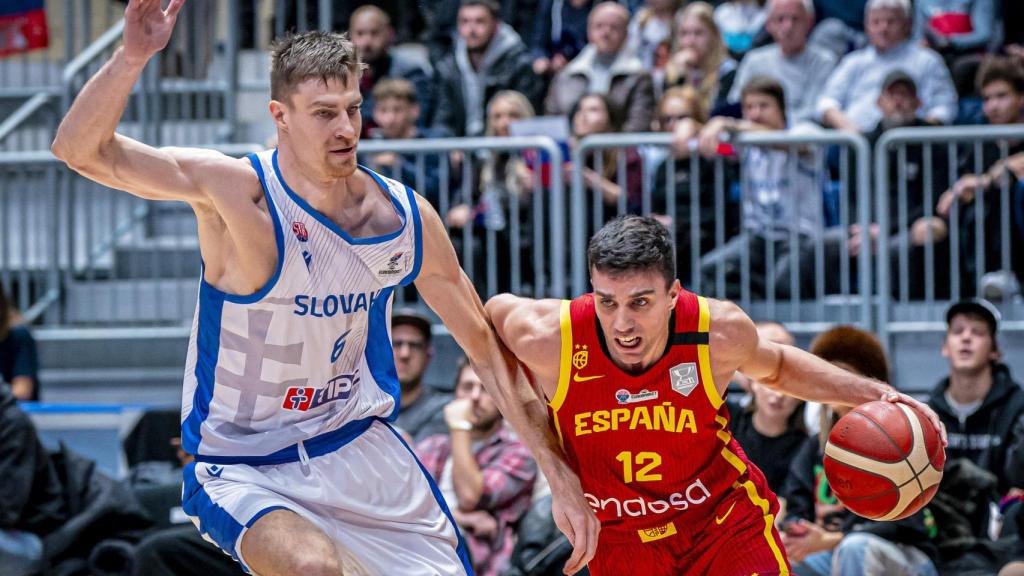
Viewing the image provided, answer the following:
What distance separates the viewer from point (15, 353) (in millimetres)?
9031

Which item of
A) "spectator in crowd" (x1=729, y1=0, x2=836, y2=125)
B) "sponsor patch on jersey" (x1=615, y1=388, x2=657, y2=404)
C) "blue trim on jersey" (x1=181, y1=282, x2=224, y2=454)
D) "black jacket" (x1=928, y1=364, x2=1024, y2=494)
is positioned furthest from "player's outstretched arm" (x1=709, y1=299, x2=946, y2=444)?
"spectator in crowd" (x1=729, y1=0, x2=836, y2=125)

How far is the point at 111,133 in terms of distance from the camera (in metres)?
4.44

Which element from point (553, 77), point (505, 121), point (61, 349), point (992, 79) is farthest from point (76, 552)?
point (992, 79)

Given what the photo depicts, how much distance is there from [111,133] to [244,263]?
0.59 metres

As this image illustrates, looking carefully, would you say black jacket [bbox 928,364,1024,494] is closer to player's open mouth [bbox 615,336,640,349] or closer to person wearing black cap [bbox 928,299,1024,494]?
person wearing black cap [bbox 928,299,1024,494]

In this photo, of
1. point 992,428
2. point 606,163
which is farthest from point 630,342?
point 606,163

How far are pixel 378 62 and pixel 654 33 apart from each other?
203cm

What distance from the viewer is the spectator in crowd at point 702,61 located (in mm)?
9992

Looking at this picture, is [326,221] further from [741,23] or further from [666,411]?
[741,23]

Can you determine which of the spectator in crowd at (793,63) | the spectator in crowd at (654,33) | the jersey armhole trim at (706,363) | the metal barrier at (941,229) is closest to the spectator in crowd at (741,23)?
the spectator in crowd at (654,33)

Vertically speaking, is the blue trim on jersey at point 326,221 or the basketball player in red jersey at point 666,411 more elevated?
the blue trim on jersey at point 326,221

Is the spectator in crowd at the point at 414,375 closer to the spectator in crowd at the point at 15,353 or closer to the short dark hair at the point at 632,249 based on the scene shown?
the spectator in crowd at the point at 15,353

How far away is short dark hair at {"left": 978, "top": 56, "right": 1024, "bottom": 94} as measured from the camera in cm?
880

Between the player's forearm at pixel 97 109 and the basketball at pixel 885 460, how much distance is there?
8.85 feet
